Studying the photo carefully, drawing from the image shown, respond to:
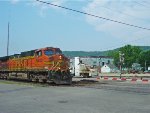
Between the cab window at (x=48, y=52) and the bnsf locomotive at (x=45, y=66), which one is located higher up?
the cab window at (x=48, y=52)

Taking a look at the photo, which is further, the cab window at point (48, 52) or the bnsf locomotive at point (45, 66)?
the cab window at point (48, 52)

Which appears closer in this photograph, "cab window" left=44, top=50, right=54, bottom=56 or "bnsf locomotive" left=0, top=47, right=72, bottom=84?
"bnsf locomotive" left=0, top=47, right=72, bottom=84

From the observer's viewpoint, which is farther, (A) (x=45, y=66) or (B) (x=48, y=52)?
(B) (x=48, y=52)

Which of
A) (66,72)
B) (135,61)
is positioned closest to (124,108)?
(66,72)

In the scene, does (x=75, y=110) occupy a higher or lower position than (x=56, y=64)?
lower

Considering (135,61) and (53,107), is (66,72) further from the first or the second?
(135,61)

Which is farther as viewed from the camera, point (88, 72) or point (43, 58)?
point (88, 72)

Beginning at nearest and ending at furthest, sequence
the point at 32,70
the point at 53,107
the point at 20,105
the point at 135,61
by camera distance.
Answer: the point at 53,107
the point at 20,105
the point at 32,70
the point at 135,61

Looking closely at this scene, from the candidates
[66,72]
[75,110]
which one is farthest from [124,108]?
[66,72]

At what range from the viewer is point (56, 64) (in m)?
29.6

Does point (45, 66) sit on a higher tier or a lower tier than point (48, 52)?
lower

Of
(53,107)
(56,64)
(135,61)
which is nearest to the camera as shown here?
(53,107)

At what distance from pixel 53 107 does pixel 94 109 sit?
190cm

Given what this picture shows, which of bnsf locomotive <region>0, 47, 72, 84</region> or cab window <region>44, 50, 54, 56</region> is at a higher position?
cab window <region>44, 50, 54, 56</region>
